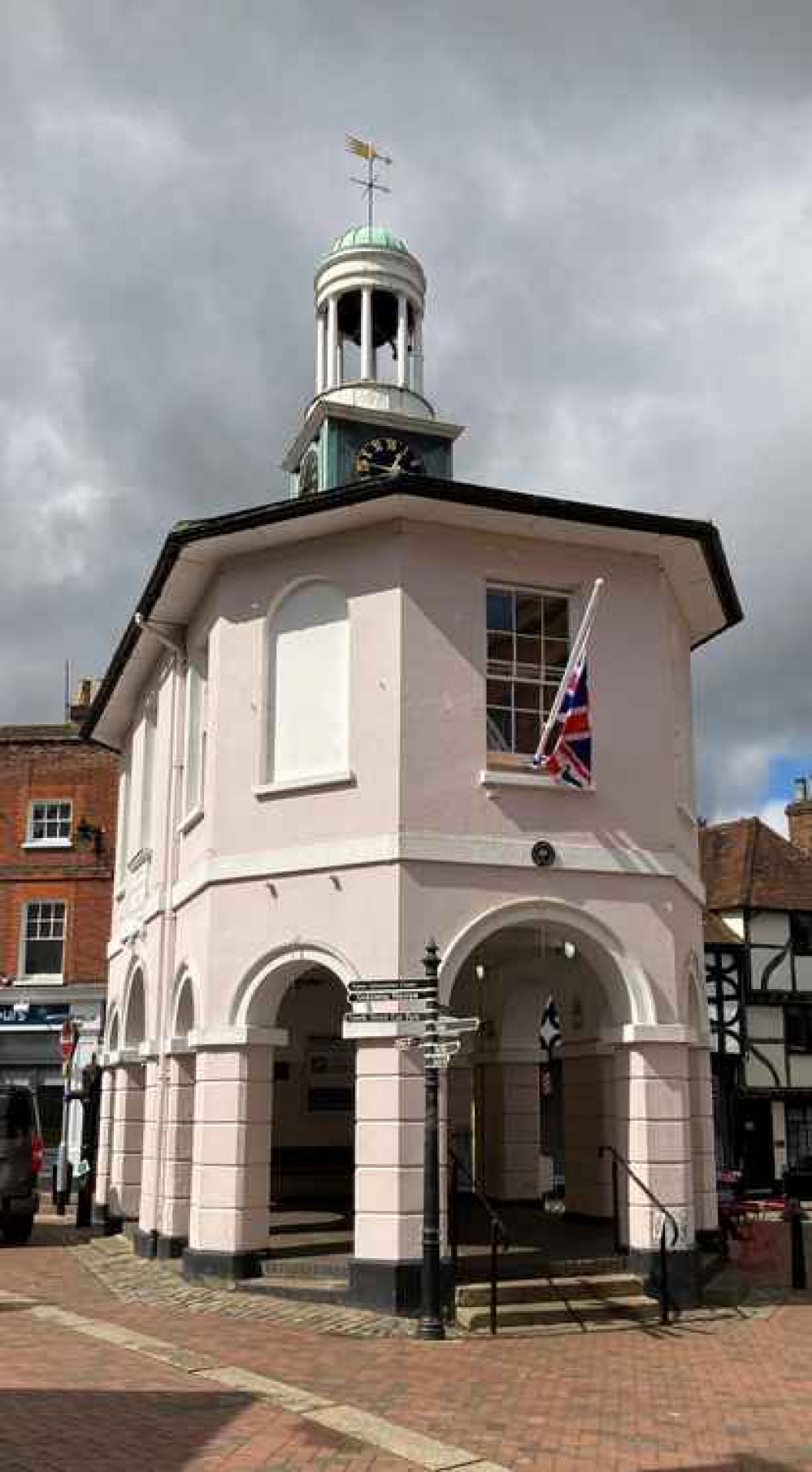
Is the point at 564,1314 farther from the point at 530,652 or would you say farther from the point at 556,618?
the point at 556,618

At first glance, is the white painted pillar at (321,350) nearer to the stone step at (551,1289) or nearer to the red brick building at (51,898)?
the stone step at (551,1289)

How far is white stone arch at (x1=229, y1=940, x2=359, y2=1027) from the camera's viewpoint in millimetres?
13594

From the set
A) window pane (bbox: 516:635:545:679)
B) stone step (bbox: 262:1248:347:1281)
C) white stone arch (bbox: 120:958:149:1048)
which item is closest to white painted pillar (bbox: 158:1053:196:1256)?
stone step (bbox: 262:1248:347:1281)

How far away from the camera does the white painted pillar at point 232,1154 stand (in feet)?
43.8

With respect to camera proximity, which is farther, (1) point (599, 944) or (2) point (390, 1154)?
(1) point (599, 944)

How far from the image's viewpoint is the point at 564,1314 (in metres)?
12.1

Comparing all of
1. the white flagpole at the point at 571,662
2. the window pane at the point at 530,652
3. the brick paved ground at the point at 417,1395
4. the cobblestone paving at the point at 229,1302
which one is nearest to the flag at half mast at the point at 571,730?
the white flagpole at the point at 571,662

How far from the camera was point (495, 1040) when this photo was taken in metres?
19.2

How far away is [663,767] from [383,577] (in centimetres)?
357

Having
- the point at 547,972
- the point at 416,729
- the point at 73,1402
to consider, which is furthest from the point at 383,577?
the point at 73,1402

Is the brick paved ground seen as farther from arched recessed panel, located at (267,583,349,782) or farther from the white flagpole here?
the white flagpole

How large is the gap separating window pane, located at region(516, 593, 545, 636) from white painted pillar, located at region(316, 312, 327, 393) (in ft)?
17.4

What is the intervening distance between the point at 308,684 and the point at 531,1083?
7808mm

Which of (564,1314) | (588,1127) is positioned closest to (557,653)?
(588,1127)
